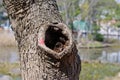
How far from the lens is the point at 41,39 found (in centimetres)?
194

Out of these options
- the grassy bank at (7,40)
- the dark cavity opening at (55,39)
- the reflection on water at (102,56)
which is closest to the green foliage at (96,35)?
the reflection on water at (102,56)

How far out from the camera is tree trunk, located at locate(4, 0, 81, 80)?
1939 mm

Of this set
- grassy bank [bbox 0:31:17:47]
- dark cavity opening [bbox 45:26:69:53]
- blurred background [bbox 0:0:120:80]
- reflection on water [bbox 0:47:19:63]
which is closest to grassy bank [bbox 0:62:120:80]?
reflection on water [bbox 0:47:19:63]

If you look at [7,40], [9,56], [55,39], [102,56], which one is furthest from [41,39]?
[7,40]

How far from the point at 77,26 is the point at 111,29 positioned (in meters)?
9.58

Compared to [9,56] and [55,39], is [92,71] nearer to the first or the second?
[9,56]

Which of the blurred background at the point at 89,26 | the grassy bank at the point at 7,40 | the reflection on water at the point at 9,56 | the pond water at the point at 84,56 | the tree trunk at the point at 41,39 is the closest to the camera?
the tree trunk at the point at 41,39

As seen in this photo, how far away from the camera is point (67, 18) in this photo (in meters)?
28.4

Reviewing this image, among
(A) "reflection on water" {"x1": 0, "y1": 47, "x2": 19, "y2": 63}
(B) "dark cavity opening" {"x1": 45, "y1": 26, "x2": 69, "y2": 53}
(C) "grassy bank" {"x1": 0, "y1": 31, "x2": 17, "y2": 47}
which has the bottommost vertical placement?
(A) "reflection on water" {"x1": 0, "y1": 47, "x2": 19, "y2": 63}

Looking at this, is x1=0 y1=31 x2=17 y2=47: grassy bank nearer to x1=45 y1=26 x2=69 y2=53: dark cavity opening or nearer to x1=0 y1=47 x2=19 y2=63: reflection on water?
x1=0 y1=47 x2=19 y2=63: reflection on water

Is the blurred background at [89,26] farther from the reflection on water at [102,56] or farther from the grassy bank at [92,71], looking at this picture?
the grassy bank at [92,71]

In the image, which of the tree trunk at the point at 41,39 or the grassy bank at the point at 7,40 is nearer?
the tree trunk at the point at 41,39

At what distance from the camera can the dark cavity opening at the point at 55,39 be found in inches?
78.7

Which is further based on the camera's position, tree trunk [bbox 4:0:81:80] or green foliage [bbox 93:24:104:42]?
green foliage [bbox 93:24:104:42]
